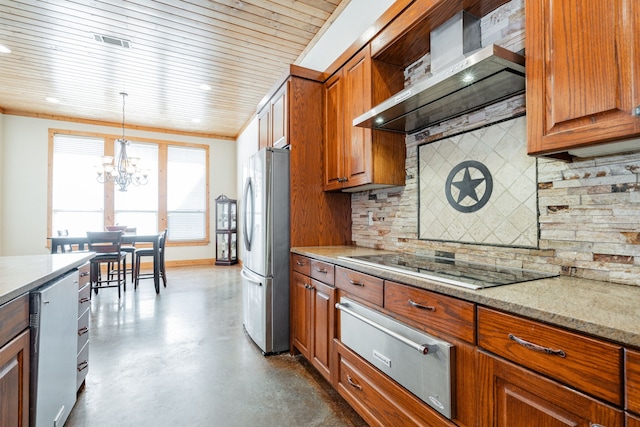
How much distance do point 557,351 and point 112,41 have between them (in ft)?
15.9

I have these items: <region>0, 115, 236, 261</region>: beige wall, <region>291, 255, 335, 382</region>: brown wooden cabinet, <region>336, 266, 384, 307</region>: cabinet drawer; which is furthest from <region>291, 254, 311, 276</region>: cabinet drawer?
<region>0, 115, 236, 261</region>: beige wall

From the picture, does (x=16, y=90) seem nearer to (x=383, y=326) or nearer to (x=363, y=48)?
(x=363, y=48)

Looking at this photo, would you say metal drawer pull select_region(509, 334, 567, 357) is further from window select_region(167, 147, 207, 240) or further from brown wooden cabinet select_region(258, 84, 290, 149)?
window select_region(167, 147, 207, 240)

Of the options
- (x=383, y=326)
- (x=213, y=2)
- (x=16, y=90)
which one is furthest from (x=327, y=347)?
(x=16, y=90)

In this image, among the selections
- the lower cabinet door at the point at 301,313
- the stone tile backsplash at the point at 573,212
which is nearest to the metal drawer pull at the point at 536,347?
the stone tile backsplash at the point at 573,212

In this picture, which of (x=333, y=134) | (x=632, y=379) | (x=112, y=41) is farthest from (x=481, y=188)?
(x=112, y=41)

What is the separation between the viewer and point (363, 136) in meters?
2.30

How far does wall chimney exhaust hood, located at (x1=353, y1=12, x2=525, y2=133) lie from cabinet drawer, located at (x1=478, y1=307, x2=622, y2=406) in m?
1.02

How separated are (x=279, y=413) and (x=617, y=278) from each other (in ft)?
6.00

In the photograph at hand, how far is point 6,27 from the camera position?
11.3 ft

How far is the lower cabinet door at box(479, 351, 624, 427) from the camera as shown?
31.2 inches

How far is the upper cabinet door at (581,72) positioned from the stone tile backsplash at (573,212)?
13.3 inches

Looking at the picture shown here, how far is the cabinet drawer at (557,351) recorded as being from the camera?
761 mm

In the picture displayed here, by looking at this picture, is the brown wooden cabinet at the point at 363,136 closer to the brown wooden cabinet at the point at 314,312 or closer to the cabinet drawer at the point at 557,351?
the brown wooden cabinet at the point at 314,312
